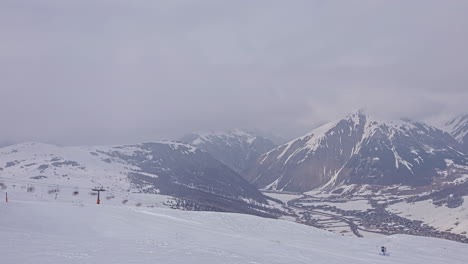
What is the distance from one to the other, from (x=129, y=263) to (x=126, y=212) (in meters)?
28.7

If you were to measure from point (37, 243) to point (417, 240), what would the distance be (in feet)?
172

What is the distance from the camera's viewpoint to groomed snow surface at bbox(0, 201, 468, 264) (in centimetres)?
2273

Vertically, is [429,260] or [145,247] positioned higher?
[145,247]

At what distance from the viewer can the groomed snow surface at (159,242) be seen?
22734 millimetres

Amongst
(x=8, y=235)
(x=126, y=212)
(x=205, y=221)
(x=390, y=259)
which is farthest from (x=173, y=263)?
(x=205, y=221)

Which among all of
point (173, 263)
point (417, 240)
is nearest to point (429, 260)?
point (417, 240)

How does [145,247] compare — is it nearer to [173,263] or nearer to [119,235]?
[173,263]

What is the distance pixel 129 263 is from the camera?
813 inches

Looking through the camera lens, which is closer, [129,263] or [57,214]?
[129,263]

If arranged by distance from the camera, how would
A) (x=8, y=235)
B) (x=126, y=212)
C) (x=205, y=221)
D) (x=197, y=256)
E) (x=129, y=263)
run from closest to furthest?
(x=129, y=263), (x=197, y=256), (x=8, y=235), (x=126, y=212), (x=205, y=221)

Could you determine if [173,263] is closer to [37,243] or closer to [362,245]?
[37,243]

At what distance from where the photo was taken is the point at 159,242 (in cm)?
3067

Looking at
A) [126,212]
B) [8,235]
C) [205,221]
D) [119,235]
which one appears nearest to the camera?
[8,235]

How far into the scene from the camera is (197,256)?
2441 cm
